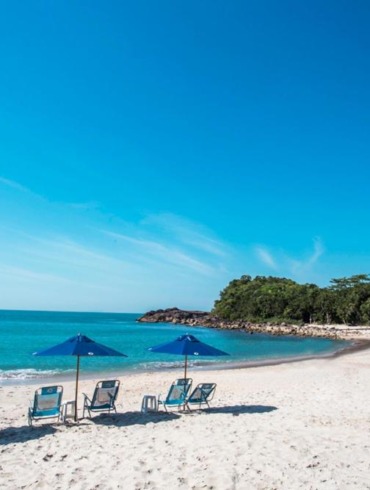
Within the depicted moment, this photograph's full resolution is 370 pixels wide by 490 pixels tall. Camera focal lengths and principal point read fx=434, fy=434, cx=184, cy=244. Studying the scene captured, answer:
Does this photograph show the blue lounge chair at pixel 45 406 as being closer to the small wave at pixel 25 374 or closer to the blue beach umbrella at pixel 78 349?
the blue beach umbrella at pixel 78 349

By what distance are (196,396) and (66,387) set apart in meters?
8.03

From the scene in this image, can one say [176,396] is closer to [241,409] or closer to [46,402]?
[241,409]

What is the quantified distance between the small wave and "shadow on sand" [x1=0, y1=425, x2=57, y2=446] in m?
13.0

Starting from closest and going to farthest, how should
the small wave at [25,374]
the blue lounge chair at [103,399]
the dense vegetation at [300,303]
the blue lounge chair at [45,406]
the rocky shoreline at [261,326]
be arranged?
the blue lounge chair at [45,406] → the blue lounge chair at [103,399] → the small wave at [25,374] → the rocky shoreline at [261,326] → the dense vegetation at [300,303]

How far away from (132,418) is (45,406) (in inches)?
82.9

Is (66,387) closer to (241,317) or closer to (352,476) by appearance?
(352,476)

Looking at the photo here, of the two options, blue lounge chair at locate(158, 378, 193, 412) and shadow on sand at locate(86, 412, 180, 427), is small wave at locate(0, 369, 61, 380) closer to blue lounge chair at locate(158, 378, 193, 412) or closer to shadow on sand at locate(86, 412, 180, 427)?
shadow on sand at locate(86, 412, 180, 427)

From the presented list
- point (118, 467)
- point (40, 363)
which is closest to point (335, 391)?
point (118, 467)

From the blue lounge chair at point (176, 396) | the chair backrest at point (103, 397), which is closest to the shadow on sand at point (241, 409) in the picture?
the blue lounge chair at point (176, 396)

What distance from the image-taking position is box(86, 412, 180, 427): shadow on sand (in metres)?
10.1

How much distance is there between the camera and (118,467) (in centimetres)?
676

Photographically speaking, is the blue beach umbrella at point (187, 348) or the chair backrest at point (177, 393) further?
the chair backrest at point (177, 393)

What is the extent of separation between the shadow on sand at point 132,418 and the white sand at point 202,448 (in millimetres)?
24

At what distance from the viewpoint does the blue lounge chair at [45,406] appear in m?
9.71
